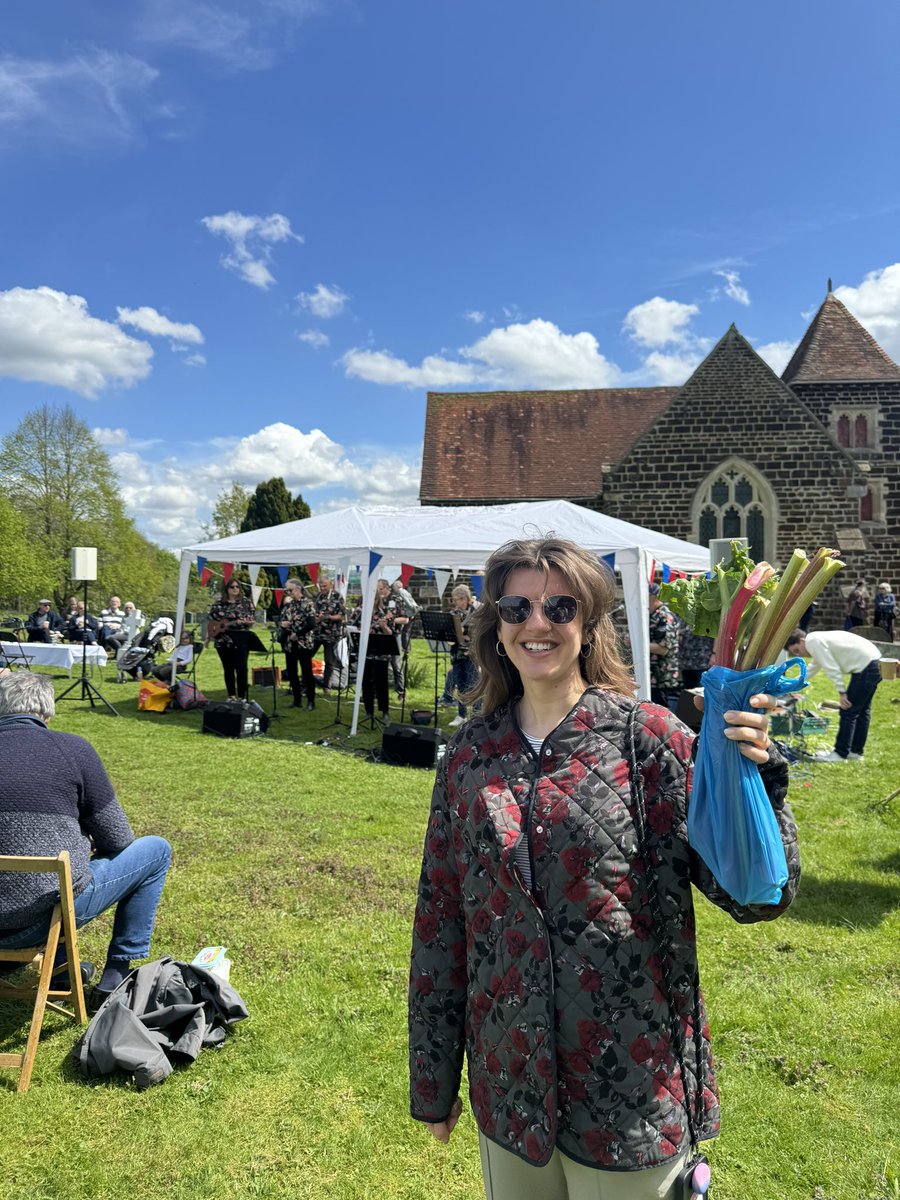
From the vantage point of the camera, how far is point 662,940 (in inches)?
58.7

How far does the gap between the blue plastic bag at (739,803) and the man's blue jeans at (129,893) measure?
308 cm

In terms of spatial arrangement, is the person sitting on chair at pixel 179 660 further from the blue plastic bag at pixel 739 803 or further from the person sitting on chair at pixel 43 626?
the blue plastic bag at pixel 739 803

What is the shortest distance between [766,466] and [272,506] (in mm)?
26684

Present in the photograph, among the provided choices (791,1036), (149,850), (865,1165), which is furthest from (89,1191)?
(791,1036)

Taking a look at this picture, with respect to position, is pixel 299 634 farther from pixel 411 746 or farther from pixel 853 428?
pixel 853 428

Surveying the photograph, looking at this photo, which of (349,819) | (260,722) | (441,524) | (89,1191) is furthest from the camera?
(441,524)

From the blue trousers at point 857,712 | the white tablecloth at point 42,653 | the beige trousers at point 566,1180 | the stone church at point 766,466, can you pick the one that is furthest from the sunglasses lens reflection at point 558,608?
the stone church at point 766,466

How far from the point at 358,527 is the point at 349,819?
17.5 ft

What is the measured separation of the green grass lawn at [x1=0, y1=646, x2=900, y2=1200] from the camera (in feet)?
9.11

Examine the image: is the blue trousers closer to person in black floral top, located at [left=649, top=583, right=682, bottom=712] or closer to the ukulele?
person in black floral top, located at [left=649, top=583, right=682, bottom=712]

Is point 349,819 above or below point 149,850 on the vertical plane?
below

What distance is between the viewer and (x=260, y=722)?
1051 centimetres

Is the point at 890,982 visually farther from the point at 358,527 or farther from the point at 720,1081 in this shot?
the point at 358,527

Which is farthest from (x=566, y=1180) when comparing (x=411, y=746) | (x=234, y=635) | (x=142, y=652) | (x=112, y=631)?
(x=112, y=631)
